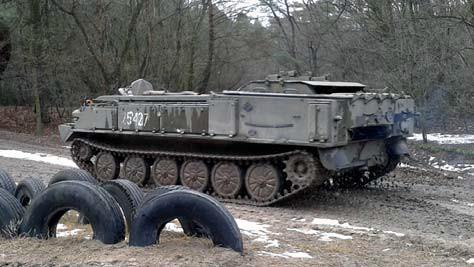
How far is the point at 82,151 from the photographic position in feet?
44.3

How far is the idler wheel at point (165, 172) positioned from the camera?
1195cm

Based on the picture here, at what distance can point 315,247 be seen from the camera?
732 cm

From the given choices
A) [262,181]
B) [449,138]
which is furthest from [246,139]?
[449,138]

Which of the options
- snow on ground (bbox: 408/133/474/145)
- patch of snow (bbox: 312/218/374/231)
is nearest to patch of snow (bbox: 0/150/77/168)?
patch of snow (bbox: 312/218/374/231)

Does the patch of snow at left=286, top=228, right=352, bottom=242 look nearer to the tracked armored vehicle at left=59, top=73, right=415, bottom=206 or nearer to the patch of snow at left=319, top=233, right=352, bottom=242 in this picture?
the patch of snow at left=319, top=233, right=352, bottom=242

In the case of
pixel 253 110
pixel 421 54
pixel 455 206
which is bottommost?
pixel 455 206

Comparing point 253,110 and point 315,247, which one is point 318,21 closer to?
point 253,110

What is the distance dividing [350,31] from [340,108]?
1493cm

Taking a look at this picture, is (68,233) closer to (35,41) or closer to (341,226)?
(341,226)

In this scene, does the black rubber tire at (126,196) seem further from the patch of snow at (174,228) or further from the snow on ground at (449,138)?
the snow on ground at (449,138)

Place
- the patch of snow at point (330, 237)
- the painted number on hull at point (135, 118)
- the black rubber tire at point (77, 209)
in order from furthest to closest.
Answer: the painted number on hull at point (135, 118)
the patch of snow at point (330, 237)
the black rubber tire at point (77, 209)

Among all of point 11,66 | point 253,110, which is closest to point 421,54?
point 253,110

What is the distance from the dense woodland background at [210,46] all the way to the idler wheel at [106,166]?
9.88 meters

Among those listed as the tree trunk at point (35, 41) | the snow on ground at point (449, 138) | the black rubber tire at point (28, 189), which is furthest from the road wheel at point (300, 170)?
the tree trunk at point (35, 41)
